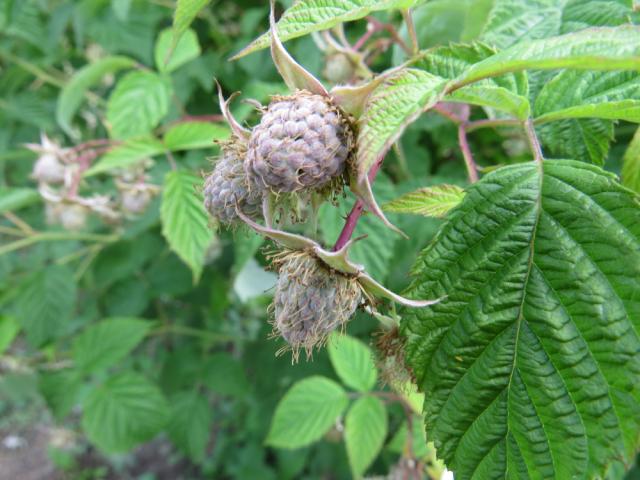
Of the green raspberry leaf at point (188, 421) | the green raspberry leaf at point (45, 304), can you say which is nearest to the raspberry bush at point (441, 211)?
the green raspberry leaf at point (45, 304)

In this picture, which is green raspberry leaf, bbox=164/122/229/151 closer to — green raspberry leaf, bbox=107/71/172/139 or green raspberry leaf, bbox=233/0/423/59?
green raspberry leaf, bbox=107/71/172/139

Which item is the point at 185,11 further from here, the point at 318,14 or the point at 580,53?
the point at 580,53

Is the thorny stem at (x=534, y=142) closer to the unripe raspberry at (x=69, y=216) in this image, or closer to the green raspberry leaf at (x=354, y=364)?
the green raspberry leaf at (x=354, y=364)

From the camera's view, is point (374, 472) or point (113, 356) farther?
point (374, 472)

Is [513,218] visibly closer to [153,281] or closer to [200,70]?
[200,70]

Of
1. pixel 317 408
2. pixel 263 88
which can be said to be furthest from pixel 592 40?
pixel 317 408

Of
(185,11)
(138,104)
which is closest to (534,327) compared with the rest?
(185,11)
